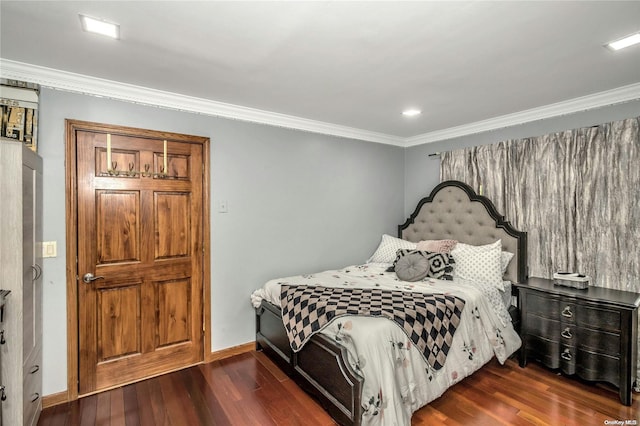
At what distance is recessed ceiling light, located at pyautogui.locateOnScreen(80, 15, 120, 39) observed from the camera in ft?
5.59

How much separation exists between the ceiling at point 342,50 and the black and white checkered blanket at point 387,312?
5.63ft

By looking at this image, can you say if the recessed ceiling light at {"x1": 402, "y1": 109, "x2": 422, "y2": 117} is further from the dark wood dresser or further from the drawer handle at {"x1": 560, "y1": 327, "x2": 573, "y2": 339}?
the drawer handle at {"x1": 560, "y1": 327, "x2": 573, "y2": 339}

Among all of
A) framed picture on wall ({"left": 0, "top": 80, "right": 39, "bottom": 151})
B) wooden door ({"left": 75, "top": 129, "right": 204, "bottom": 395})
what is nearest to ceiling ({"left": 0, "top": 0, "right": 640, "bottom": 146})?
framed picture on wall ({"left": 0, "top": 80, "right": 39, "bottom": 151})

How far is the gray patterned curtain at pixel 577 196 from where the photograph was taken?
2.75 metres

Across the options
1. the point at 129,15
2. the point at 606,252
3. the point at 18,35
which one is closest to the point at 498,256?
the point at 606,252

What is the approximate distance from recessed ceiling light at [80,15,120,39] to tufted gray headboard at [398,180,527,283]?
358cm

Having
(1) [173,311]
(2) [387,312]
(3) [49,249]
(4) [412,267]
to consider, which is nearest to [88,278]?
(3) [49,249]

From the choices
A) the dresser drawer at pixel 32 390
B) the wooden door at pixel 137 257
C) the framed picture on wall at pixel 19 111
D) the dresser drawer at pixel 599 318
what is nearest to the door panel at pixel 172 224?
the wooden door at pixel 137 257

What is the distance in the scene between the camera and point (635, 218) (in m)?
2.71

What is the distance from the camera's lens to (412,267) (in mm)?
3230

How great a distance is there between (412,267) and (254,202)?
175 centimetres

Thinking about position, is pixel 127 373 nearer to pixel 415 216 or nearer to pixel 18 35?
pixel 18 35

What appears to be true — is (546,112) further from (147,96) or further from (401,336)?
(147,96)

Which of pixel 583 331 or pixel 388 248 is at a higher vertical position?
pixel 388 248
